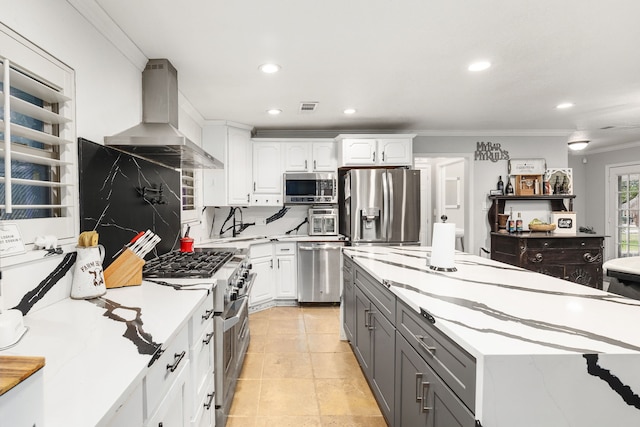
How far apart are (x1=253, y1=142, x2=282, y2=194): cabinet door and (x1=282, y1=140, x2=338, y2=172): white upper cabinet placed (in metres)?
0.11

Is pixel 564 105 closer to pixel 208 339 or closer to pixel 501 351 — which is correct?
pixel 501 351

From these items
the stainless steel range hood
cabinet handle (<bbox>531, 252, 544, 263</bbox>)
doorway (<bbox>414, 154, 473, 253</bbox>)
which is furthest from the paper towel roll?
doorway (<bbox>414, 154, 473, 253</bbox>)

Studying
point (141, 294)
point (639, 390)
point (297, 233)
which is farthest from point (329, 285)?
point (639, 390)

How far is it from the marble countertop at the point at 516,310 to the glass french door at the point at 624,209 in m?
5.86

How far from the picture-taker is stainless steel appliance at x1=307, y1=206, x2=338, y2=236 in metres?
4.72

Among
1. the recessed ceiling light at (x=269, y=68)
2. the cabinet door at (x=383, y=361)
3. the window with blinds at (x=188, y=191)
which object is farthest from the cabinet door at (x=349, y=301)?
the window with blinds at (x=188, y=191)

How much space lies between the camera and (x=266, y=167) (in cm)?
460

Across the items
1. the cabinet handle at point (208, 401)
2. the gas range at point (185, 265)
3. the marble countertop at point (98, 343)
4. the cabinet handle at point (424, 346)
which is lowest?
the cabinet handle at point (208, 401)

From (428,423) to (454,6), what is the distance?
80.4 inches

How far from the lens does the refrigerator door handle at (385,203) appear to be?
4285mm

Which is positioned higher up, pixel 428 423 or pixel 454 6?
pixel 454 6

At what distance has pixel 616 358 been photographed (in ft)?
3.05

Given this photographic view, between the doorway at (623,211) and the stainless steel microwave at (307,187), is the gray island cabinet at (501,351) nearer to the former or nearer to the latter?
the stainless steel microwave at (307,187)

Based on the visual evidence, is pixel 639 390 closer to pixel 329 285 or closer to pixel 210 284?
pixel 210 284
